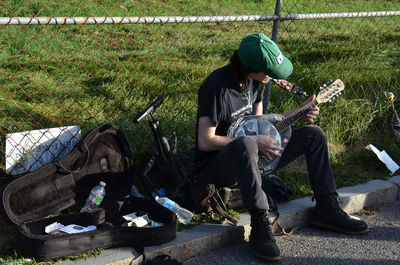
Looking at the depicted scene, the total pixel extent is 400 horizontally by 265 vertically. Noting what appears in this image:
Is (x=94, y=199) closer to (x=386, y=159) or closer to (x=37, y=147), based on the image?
(x=37, y=147)

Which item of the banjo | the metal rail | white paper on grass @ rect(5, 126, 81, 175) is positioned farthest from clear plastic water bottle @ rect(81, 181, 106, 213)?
the metal rail

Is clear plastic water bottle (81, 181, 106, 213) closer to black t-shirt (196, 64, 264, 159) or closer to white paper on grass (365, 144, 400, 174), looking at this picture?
black t-shirt (196, 64, 264, 159)

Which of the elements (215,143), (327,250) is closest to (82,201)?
(215,143)

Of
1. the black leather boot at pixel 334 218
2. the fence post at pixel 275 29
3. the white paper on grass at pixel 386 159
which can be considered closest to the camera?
the black leather boot at pixel 334 218

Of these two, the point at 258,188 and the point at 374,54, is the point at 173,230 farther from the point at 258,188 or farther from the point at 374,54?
the point at 374,54

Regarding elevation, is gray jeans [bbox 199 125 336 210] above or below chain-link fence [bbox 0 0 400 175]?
below

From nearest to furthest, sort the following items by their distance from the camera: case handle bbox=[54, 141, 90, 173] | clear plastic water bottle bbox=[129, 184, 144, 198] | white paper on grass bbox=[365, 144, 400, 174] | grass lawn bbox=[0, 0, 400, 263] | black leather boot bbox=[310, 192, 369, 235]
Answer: case handle bbox=[54, 141, 90, 173]
black leather boot bbox=[310, 192, 369, 235]
clear plastic water bottle bbox=[129, 184, 144, 198]
grass lawn bbox=[0, 0, 400, 263]
white paper on grass bbox=[365, 144, 400, 174]

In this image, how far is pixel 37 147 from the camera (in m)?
3.52

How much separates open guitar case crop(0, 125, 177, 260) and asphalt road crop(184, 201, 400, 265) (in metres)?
0.43

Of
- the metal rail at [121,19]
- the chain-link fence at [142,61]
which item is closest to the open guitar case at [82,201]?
the chain-link fence at [142,61]

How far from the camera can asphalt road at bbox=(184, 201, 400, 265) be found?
10.5 feet

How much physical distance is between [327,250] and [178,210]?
39.5 inches

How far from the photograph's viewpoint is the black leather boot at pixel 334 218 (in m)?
3.56

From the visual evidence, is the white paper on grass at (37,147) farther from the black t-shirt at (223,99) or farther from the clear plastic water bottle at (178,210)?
the black t-shirt at (223,99)
